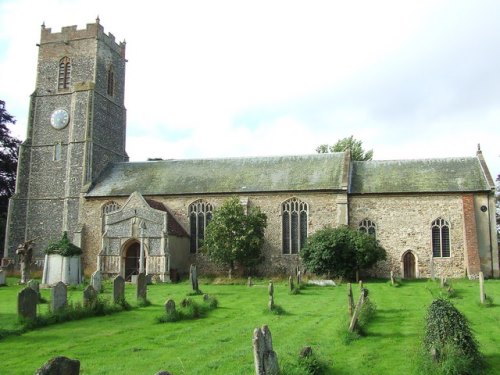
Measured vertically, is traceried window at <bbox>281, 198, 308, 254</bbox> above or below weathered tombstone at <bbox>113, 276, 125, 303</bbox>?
above

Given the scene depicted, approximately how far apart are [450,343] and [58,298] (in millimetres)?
11070

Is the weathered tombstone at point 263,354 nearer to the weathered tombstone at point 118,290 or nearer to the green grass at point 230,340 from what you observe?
the green grass at point 230,340

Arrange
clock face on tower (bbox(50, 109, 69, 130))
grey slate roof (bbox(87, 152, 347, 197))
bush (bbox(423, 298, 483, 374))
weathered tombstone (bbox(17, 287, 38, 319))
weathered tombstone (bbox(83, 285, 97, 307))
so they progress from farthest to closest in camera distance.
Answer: clock face on tower (bbox(50, 109, 69, 130)) → grey slate roof (bbox(87, 152, 347, 197)) → weathered tombstone (bbox(83, 285, 97, 307)) → weathered tombstone (bbox(17, 287, 38, 319)) → bush (bbox(423, 298, 483, 374))

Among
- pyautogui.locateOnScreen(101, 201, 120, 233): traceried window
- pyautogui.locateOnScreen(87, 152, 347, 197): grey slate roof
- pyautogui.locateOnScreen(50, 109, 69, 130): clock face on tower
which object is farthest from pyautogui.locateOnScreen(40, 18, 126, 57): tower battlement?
pyautogui.locateOnScreen(101, 201, 120, 233): traceried window

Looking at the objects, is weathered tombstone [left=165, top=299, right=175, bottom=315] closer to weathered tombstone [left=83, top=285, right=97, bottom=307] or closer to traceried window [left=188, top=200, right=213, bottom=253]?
weathered tombstone [left=83, top=285, right=97, bottom=307]

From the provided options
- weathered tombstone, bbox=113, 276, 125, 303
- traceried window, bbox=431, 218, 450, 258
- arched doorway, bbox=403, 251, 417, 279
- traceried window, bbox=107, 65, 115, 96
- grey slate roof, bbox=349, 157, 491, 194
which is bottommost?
weathered tombstone, bbox=113, 276, 125, 303

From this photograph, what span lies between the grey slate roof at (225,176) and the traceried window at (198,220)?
3.31ft

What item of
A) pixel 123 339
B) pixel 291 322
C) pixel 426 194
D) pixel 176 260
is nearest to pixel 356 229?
pixel 426 194

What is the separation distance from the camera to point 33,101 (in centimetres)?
4153

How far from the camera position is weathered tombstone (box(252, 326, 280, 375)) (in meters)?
8.26

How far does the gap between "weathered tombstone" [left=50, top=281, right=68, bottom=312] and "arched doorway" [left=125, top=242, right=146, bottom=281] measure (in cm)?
1850

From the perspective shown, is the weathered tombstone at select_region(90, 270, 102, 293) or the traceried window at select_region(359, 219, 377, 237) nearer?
the weathered tombstone at select_region(90, 270, 102, 293)

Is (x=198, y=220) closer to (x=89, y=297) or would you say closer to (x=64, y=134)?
(x=64, y=134)

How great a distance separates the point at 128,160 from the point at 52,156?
6513 millimetres
